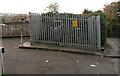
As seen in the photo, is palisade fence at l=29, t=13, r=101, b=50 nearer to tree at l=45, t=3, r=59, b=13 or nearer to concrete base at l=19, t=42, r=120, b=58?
concrete base at l=19, t=42, r=120, b=58

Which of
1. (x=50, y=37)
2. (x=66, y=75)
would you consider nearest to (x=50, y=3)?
(x=50, y=37)

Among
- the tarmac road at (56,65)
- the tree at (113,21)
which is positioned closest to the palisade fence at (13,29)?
the tarmac road at (56,65)

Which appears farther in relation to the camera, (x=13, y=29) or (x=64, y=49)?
(x=13, y=29)

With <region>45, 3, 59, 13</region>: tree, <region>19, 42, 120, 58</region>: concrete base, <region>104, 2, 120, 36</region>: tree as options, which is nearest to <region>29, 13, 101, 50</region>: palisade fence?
<region>19, 42, 120, 58</region>: concrete base

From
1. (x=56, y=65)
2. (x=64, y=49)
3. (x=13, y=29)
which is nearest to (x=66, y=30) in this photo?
(x=64, y=49)

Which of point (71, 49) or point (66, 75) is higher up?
point (71, 49)

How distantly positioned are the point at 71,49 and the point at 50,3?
25.6 feet

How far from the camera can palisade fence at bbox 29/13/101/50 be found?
7672 millimetres

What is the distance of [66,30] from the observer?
8273 millimetres

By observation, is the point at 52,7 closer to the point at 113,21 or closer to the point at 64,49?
the point at 113,21

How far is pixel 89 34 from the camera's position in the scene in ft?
25.5

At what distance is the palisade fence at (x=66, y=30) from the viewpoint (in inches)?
302

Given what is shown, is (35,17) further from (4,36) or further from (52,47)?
(4,36)

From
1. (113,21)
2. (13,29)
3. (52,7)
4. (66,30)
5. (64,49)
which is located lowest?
(64,49)
